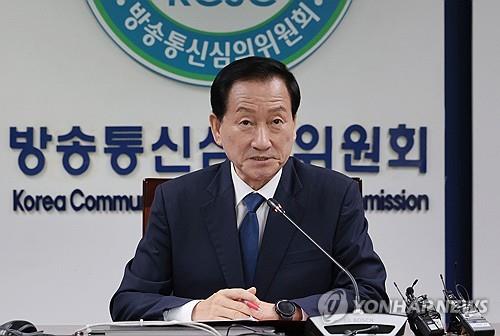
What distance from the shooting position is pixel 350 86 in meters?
3.71

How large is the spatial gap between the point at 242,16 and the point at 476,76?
44.4 inches

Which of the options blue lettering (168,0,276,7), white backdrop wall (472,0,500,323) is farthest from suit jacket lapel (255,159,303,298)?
white backdrop wall (472,0,500,323)

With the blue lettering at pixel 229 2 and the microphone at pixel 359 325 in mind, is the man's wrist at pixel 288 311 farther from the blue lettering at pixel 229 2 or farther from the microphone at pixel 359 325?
the blue lettering at pixel 229 2

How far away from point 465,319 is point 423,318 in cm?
10

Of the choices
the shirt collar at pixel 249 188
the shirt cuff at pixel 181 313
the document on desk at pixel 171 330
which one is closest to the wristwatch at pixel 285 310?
the document on desk at pixel 171 330

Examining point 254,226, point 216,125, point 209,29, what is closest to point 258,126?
point 216,125

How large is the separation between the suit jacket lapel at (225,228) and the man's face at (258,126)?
11 cm

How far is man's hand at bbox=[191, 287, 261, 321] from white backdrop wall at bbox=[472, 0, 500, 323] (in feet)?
6.72

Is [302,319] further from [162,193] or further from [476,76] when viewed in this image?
[476,76]

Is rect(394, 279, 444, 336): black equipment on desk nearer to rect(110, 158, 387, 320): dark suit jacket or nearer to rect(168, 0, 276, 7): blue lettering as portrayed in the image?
rect(110, 158, 387, 320): dark suit jacket

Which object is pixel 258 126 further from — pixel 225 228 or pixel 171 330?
pixel 171 330

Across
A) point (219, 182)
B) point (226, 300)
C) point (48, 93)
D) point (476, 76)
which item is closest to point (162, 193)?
point (219, 182)

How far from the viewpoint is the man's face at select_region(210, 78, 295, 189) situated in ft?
7.43

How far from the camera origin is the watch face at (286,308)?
1975 millimetres
